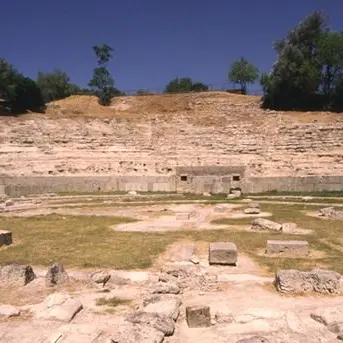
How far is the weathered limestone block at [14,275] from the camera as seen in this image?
844cm

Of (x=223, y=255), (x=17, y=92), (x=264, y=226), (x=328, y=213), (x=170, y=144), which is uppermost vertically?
(x=17, y=92)

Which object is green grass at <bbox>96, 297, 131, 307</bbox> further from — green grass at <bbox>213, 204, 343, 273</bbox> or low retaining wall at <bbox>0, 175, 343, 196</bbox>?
low retaining wall at <bbox>0, 175, 343, 196</bbox>

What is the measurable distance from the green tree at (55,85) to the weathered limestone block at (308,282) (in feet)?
161

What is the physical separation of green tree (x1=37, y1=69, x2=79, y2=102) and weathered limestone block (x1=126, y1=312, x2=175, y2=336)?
49.8 meters

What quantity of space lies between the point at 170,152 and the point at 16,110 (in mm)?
14155

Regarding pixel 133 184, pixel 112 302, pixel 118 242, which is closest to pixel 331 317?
pixel 112 302

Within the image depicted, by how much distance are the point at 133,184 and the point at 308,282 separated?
74.0ft

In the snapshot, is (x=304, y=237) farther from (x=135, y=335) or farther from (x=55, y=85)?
(x=55, y=85)

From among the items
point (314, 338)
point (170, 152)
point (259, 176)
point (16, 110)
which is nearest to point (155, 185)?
point (170, 152)

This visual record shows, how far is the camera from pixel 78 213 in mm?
19766

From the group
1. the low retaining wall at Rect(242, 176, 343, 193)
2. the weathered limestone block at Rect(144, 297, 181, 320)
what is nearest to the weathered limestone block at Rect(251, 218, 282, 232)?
the weathered limestone block at Rect(144, 297, 181, 320)

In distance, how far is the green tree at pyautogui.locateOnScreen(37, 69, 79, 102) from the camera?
179 ft

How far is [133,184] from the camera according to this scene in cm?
2994

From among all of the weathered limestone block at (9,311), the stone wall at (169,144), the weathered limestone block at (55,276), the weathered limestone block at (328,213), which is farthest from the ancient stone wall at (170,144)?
the weathered limestone block at (9,311)
